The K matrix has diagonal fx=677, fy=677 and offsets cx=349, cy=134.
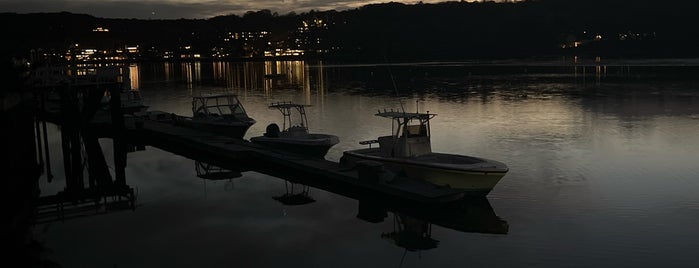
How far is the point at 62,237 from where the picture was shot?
21844mm

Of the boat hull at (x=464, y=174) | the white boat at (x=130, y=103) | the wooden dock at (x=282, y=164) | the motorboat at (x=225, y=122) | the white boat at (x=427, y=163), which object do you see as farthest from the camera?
the white boat at (x=130, y=103)

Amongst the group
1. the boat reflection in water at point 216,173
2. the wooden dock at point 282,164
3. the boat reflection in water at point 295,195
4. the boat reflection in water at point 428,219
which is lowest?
the boat reflection in water at point 428,219

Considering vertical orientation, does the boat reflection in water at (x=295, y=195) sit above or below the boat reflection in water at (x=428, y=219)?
above

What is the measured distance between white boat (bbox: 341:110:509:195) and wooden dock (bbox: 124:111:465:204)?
1.38ft

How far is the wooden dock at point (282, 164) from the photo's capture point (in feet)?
79.9

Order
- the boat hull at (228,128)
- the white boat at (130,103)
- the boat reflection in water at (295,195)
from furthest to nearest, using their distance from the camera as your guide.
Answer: the white boat at (130,103) < the boat hull at (228,128) < the boat reflection in water at (295,195)

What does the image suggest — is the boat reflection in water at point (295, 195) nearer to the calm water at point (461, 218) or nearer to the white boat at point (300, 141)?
the calm water at point (461, 218)

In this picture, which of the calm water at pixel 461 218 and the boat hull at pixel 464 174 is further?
the boat hull at pixel 464 174

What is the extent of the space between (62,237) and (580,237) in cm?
1638

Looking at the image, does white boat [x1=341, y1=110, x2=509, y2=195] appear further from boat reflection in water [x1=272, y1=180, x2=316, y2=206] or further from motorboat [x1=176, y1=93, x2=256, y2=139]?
motorboat [x1=176, y1=93, x2=256, y2=139]

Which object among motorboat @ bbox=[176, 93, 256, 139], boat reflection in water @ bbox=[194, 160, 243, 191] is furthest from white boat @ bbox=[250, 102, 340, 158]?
motorboat @ bbox=[176, 93, 256, 139]

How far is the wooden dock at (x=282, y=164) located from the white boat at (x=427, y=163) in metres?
0.42

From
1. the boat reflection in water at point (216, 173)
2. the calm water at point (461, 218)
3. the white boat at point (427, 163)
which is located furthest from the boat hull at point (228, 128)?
the white boat at point (427, 163)

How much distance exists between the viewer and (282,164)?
31.0 metres
